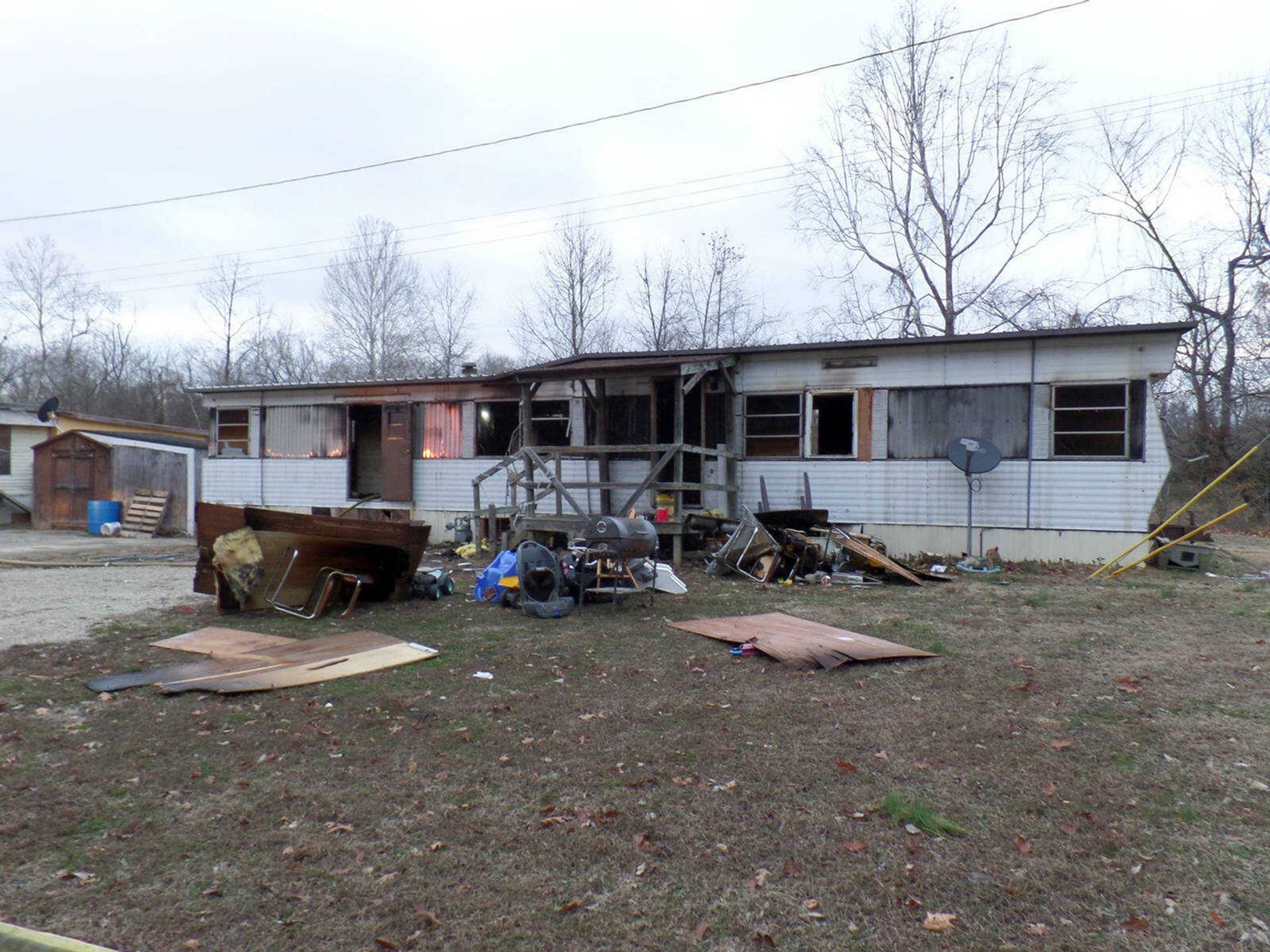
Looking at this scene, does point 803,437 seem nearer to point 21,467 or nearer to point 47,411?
point 47,411

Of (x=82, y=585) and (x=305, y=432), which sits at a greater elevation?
(x=305, y=432)

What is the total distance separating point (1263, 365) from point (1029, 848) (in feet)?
84.7

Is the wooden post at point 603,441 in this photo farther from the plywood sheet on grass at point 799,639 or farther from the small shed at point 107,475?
the small shed at point 107,475

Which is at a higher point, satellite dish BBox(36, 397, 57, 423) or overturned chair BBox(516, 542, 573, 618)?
satellite dish BBox(36, 397, 57, 423)

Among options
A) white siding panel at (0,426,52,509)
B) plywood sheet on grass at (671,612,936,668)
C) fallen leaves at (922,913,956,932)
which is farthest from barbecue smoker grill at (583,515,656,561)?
white siding panel at (0,426,52,509)

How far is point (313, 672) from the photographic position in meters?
5.48

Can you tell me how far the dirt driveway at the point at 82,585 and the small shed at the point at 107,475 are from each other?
1966 mm

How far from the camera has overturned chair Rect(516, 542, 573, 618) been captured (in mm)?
7887

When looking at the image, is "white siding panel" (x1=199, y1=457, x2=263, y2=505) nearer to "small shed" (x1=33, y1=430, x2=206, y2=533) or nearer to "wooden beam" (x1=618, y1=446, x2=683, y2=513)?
"small shed" (x1=33, y1=430, x2=206, y2=533)

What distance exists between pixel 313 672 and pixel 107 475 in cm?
1683

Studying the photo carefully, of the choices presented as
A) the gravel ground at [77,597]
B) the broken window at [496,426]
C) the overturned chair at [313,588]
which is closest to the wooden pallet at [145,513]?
the gravel ground at [77,597]

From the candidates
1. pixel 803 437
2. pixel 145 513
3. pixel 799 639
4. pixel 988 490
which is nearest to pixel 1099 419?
pixel 988 490

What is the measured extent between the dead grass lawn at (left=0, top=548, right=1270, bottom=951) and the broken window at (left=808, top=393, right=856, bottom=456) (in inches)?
265

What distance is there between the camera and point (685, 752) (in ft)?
13.3
